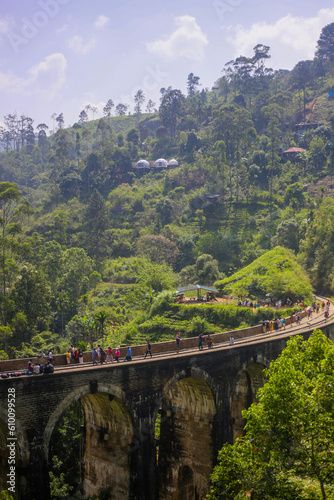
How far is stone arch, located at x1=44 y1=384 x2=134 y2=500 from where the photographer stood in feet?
59.2

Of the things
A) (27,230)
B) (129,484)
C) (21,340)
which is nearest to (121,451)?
(129,484)

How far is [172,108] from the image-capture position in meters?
94.5

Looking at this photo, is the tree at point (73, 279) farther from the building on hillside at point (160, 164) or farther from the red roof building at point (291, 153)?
the red roof building at point (291, 153)

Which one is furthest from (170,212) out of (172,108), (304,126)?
(172,108)

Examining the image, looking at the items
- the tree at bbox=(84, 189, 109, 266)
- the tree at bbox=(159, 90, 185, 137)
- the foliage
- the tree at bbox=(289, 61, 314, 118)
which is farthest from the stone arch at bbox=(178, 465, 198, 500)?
the tree at bbox=(289, 61, 314, 118)

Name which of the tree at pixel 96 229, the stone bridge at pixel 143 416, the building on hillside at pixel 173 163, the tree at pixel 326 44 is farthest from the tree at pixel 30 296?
the tree at pixel 326 44

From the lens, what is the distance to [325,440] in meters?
13.0

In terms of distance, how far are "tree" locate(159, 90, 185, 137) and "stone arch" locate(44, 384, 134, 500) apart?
271 feet

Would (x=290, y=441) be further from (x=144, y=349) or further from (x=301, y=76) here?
(x=301, y=76)

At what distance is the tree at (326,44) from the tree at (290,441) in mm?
99313

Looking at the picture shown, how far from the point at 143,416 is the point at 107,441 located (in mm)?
2109

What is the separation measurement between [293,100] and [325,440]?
8537cm

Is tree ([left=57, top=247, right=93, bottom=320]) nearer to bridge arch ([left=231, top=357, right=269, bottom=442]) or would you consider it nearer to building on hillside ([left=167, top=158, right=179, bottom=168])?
bridge arch ([left=231, top=357, right=269, bottom=442])

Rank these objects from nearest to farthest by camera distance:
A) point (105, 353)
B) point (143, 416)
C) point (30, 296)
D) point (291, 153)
Result: 1. point (143, 416)
2. point (105, 353)
3. point (30, 296)
4. point (291, 153)
